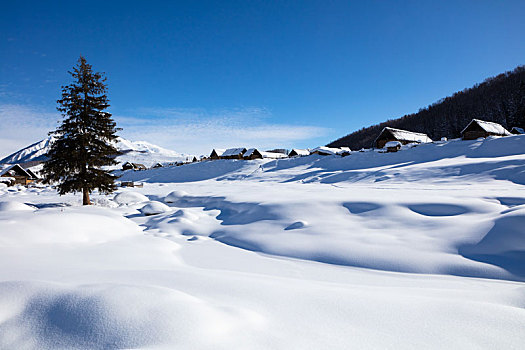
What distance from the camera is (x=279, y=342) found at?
2340 millimetres

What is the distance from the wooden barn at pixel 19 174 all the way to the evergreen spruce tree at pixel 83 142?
132ft

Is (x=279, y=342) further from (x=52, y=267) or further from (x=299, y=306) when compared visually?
(x=52, y=267)

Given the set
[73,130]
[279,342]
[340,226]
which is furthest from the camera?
[73,130]

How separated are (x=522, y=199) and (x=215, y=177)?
39760mm

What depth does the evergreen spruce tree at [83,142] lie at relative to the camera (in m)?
15.2

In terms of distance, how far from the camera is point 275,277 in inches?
185

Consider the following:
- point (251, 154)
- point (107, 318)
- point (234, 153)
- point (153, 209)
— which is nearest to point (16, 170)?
point (234, 153)

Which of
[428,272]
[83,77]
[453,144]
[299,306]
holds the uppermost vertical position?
[83,77]

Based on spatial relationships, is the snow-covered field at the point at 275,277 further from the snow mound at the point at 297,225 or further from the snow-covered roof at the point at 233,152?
the snow-covered roof at the point at 233,152

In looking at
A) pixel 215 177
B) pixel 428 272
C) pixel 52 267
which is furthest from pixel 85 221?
Answer: pixel 215 177

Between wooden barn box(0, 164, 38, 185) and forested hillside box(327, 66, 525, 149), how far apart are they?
307 feet

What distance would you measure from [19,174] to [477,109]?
111 metres

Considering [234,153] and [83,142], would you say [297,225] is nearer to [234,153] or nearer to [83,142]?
[83,142]

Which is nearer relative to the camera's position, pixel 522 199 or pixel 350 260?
pixel 350 260
